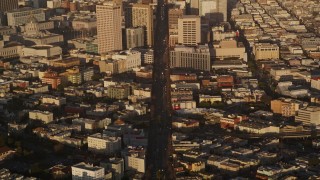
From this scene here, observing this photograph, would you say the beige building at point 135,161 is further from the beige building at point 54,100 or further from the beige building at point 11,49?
the beige building at point 11,49

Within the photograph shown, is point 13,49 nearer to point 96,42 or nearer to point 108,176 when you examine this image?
point 96,42

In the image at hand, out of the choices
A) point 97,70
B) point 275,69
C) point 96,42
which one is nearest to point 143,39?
point 96,42

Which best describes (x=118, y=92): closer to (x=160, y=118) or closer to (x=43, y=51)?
(x=160, y=118)

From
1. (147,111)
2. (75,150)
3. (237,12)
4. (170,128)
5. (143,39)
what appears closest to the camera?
(75,150)

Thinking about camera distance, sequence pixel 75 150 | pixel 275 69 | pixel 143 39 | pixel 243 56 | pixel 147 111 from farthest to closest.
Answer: pixel 143 39 → pixel 243 56 → pixel 275 69 → pixel 147 111 → pixel 75 150

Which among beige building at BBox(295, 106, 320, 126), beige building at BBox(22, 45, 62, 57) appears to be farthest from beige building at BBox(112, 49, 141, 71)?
beige building at BBox(295, 106, 320, 126)

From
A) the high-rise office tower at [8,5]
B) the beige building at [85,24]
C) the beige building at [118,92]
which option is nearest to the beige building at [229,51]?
the beige building at [118,92]

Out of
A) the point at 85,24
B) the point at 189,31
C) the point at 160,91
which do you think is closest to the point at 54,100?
the point at 160,91

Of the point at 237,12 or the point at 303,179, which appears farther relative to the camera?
the point at 237,12

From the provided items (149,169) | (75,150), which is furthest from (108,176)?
(75,150)
